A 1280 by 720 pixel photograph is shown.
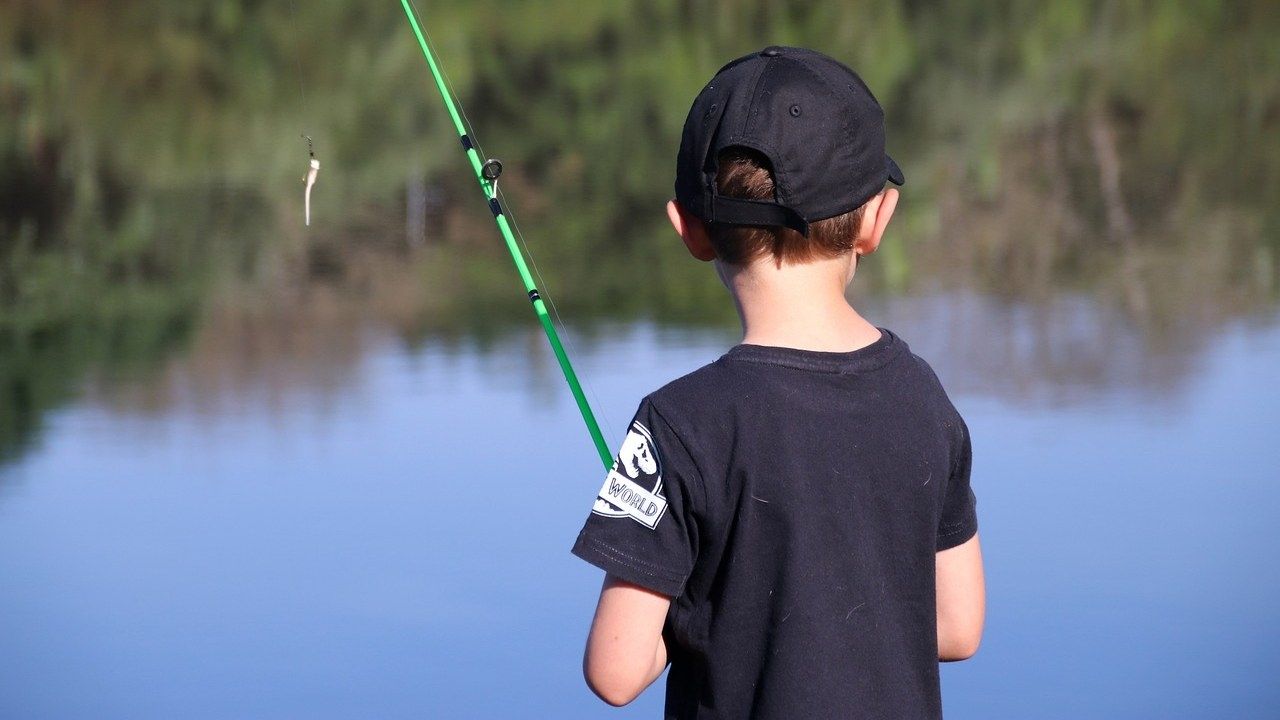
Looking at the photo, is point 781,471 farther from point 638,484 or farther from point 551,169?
point 551,169

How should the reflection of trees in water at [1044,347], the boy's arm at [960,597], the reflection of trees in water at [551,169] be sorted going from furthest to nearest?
the reflection of trees in water at [551,169]
the reflection of trees in water at [1044,347]
the boy's arm at [960,597]

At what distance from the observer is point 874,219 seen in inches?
37.4

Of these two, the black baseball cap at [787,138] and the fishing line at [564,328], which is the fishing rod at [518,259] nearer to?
→ the black baseball cap at [787,138]

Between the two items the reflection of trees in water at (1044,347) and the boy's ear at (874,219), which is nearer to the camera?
the boy's ear at (874,219)

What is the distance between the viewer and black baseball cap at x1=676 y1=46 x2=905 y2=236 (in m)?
0.89

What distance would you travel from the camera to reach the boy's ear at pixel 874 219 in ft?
3.09

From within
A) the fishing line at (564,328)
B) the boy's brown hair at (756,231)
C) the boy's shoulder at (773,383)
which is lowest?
the boy's shoulder at (773,383)

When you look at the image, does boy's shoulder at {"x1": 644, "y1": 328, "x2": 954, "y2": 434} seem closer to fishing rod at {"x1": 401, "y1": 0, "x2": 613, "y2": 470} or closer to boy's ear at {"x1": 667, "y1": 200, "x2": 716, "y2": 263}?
boy's ear at {"x1": 667, "y1": 200, "x2": 716, "y2": 263}

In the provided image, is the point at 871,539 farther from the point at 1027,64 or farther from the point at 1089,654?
the point at 1027,64

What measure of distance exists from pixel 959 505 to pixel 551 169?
176 inches

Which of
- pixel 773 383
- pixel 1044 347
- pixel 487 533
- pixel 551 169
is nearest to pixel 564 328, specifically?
pixel 1044 347

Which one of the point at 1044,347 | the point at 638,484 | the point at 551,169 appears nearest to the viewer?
the point at 638,484

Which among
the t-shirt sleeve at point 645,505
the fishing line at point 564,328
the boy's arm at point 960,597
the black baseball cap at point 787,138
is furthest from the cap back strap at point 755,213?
the fishing line at point 564,328

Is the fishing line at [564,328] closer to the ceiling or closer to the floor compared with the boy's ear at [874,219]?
closer to the ceiling
